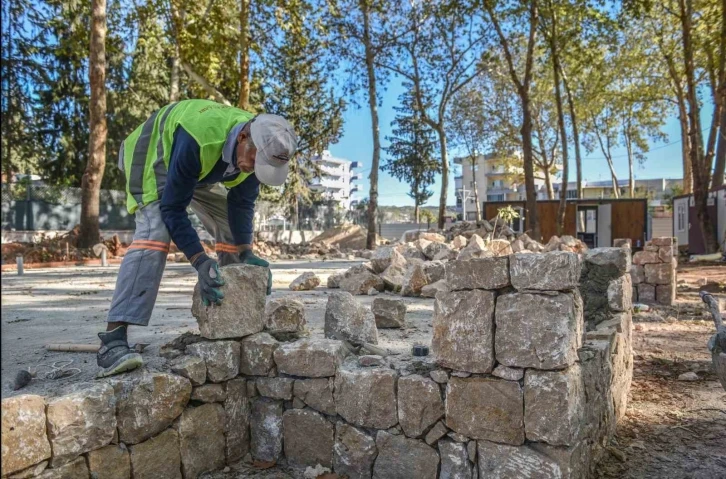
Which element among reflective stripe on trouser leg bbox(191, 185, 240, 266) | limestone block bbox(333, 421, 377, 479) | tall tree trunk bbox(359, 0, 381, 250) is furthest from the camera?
tall tree trunk bbox(359, 0, 381, 250)

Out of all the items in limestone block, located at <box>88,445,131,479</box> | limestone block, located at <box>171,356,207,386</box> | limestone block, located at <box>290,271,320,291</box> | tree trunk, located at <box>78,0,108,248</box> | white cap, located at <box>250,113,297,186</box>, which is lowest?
limestone block, located at <box>88,445,131,479</box>

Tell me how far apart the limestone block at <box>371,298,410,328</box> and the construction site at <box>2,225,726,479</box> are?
2cm

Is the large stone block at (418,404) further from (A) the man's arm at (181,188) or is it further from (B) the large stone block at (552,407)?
→ (A) the man's arm at (181,188)

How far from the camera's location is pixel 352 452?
310cm

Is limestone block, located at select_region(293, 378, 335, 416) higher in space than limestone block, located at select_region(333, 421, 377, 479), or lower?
higher

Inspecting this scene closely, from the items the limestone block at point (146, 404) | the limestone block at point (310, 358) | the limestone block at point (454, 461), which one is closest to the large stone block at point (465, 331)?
the limestone block at point (454, 461)

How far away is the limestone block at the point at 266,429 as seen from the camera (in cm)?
330

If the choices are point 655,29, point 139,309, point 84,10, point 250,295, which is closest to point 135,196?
point 139,309

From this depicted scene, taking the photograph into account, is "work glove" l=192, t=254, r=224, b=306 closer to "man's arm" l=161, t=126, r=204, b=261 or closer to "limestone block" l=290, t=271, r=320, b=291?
"man's arm" l=161, t=126, r=204, b=261

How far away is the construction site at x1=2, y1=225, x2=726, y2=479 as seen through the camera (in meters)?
2.59

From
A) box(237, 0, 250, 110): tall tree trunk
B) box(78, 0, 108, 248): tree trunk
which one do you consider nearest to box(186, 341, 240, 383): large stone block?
box(237, 0, 250, 110): tall tree trunk

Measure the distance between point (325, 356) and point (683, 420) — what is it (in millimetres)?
2623

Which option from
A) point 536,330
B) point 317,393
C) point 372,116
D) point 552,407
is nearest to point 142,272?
point 317,393

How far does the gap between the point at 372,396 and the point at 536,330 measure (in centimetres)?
98
